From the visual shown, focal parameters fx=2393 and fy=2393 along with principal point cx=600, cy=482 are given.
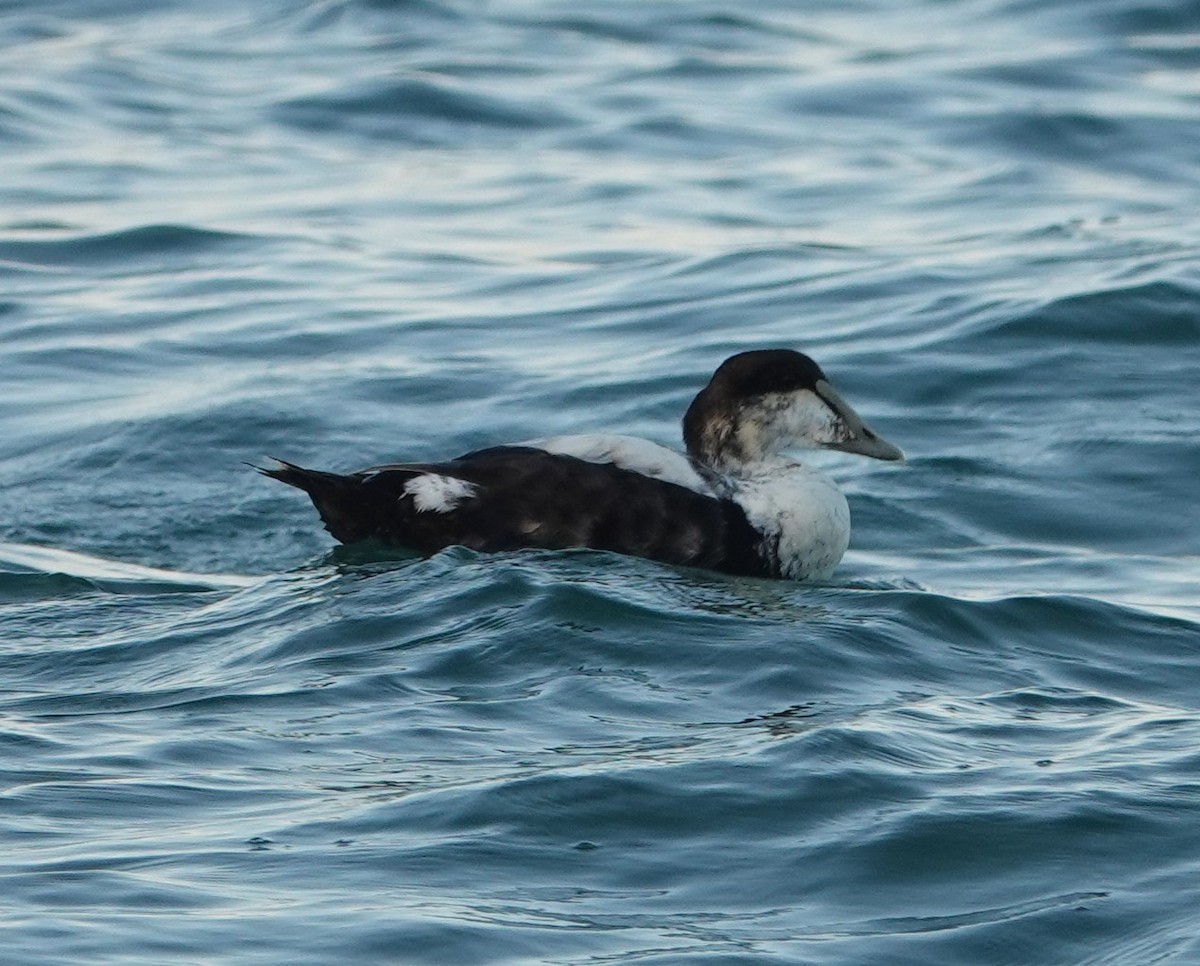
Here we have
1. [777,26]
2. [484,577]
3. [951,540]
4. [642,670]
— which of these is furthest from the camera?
[777,26]

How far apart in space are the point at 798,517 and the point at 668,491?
0.44 meters

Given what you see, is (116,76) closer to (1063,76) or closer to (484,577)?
(1063,76)

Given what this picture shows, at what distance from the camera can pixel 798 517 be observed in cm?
668

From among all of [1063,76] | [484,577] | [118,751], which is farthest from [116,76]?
[118,751]

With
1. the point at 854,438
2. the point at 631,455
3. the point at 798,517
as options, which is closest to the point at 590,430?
the point at 854,438

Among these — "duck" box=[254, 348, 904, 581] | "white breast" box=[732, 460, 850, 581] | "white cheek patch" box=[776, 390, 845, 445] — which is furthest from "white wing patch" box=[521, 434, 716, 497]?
"white cheek patch" box=[776, 390, 845, 445]

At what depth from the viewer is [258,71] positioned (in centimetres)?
1609

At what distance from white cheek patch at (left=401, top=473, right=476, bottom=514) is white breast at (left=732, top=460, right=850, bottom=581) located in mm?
831

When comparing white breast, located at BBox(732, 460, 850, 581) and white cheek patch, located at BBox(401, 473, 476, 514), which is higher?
white cheek patch, located at BBox(401, 473, 476, 514)

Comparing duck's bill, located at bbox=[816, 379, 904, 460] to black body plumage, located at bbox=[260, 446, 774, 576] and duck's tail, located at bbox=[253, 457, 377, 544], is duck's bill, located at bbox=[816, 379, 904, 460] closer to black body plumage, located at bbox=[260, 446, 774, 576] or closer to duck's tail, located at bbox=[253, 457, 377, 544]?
black body plumage, located at bbox=[260, 446, 774, 576]

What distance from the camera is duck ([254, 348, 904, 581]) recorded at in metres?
6.28

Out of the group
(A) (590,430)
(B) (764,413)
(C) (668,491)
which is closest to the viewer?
(C) (668,491)

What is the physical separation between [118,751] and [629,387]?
15.5 feet

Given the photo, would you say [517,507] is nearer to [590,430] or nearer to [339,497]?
[339,497]
